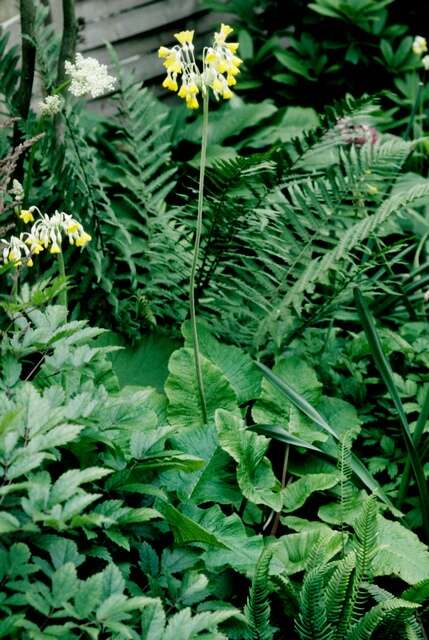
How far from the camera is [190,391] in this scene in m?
2.04

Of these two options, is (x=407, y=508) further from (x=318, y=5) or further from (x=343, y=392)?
(x=318, y=5)

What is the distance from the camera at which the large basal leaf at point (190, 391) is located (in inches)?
79.4

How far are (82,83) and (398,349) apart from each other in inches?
46.3

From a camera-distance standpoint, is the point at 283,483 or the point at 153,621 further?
the point at 283,483

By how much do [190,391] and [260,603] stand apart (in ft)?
2.15

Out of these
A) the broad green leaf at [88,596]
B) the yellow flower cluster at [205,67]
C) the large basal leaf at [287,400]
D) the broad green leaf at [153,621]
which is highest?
the yellow flower cluster at [205,67]

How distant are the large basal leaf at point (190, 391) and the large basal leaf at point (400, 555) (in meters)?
0.48

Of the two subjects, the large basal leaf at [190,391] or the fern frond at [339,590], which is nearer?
the fern frond at [339,590]

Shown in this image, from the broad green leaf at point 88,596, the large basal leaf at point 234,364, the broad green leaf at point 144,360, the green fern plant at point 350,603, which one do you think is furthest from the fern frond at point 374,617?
the broad green leaf at point 144,360

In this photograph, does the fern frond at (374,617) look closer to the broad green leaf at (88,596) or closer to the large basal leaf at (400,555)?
the large basal leaf at (400,555)

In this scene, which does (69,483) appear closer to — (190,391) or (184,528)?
(184,528)

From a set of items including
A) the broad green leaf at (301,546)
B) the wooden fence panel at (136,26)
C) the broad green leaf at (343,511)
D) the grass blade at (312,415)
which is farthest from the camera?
the wooden fence panel at (136,26)

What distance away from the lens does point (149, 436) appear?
154 cm

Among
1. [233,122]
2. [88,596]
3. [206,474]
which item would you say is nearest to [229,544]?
[206,474]
